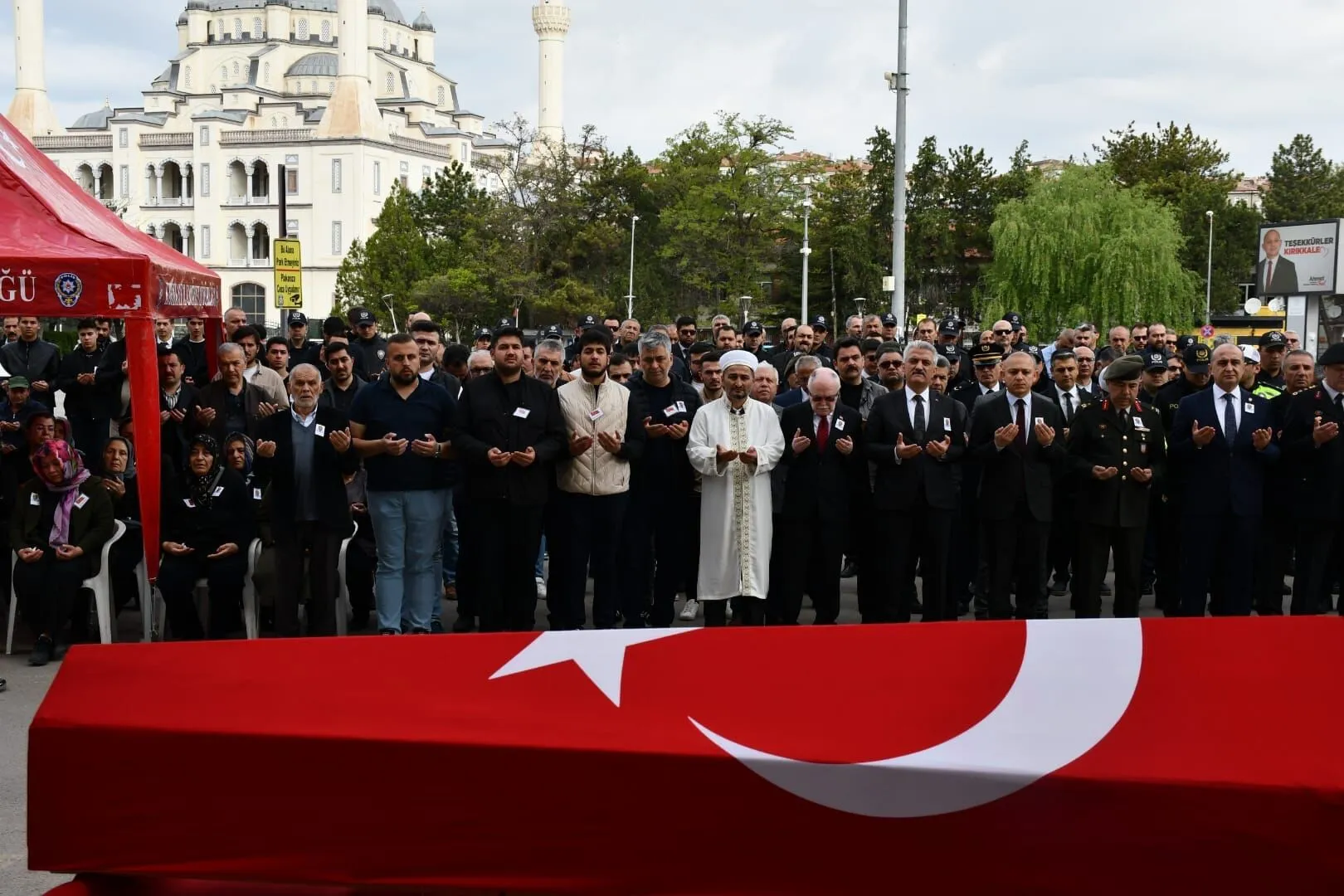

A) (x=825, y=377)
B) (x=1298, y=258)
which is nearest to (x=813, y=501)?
(x=825, y=377)

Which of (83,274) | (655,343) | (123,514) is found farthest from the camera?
(123,514)

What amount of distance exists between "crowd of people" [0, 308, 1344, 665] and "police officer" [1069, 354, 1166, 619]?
0.02 meters

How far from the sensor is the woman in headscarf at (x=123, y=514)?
9148 mm

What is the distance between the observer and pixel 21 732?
7117mm

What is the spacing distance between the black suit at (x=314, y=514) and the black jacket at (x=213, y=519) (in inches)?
15.1

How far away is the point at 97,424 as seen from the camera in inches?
465

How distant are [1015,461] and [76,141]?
131m

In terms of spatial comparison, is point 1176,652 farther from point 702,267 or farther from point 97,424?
point 702,267

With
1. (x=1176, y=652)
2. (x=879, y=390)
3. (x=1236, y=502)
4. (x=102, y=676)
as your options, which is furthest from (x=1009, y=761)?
(x=879, y=390)

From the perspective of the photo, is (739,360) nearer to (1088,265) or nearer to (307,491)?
(307,491)

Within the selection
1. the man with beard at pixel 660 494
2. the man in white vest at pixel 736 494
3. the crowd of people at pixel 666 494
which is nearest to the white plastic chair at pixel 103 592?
the crowd of people at pixel 666 494

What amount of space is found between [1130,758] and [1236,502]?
20.2 feet

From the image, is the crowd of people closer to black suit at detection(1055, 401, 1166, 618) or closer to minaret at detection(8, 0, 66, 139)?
black suit at detection(1055, 401, 1166, 618)

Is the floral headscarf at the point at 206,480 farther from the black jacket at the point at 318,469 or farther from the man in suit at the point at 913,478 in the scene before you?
the man in suit at the point at 913,478
